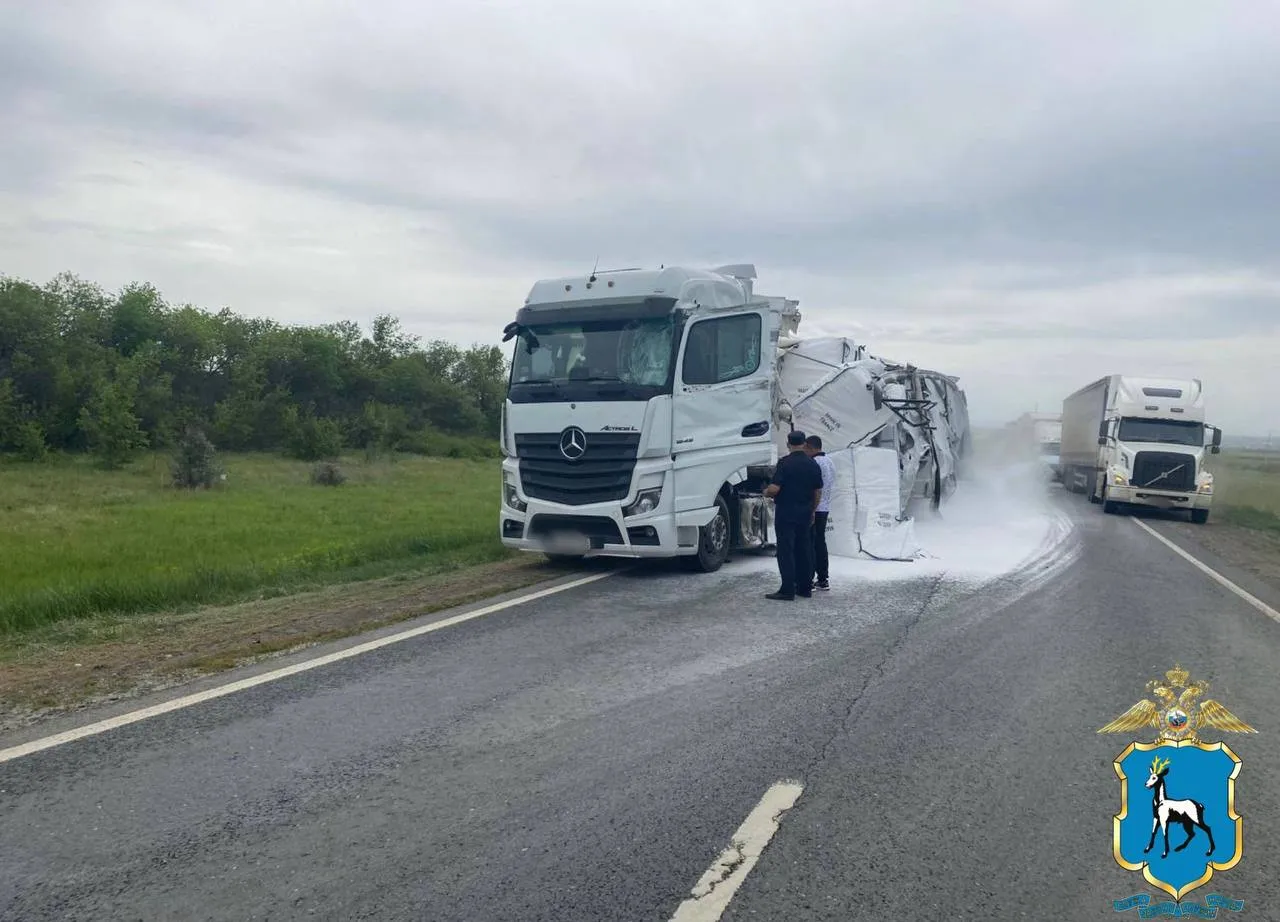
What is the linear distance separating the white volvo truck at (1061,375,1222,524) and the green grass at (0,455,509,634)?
15.1 metres

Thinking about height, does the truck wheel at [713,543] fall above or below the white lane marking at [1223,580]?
above

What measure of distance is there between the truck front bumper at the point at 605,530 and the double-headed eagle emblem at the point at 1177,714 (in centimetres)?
504

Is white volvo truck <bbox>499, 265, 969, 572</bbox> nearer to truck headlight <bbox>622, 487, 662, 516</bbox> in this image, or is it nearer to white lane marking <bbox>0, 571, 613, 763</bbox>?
truck headlight <bbox>622, 487, 662, 516</bbox>

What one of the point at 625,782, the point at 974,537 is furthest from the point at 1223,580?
the point at 625,782

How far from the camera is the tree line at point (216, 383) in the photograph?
39.1m

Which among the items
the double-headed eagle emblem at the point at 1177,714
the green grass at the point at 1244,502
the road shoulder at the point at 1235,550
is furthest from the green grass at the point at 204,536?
the green grass at the point at 1244,502

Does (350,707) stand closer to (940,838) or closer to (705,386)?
(940,838)

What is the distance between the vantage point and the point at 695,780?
477cm

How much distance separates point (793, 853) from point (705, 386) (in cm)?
739

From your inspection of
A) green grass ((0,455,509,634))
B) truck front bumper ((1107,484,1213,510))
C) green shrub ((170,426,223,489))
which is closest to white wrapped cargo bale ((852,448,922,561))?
green grass ((0,455,509,634))

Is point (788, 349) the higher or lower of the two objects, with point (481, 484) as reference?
higher

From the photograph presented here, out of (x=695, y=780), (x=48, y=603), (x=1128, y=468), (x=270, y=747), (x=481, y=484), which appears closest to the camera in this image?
(x=695, y=780)

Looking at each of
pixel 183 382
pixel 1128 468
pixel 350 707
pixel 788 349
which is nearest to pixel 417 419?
pixel 183 382

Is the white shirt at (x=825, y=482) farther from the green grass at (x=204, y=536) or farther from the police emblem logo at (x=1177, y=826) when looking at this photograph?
the police emblem logo at (x=1177, y=826)
